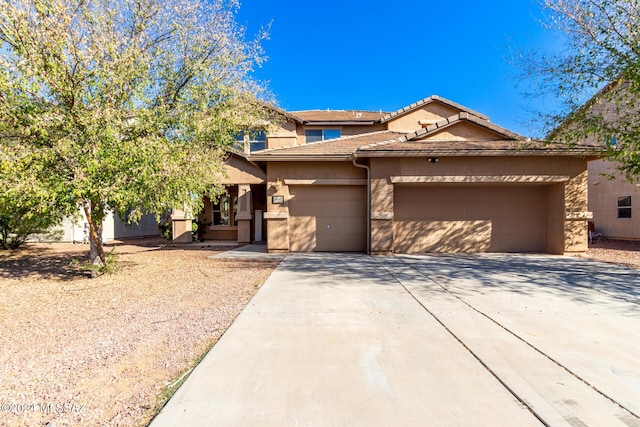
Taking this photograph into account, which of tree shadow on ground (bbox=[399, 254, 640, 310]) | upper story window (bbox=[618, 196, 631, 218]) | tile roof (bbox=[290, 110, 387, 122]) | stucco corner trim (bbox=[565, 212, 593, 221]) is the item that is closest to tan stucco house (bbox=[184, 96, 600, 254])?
stucco corner trim (bbox=[565, 212, 593, 221])

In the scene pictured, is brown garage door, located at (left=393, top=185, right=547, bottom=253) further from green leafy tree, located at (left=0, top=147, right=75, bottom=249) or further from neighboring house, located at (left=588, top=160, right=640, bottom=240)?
green leafy tree, located at (left=0, top=147, right=75, bottom=249)

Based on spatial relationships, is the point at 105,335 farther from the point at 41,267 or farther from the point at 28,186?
the point at 41,267

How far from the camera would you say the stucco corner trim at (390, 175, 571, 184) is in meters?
10.6

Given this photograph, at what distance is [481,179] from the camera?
10.7m

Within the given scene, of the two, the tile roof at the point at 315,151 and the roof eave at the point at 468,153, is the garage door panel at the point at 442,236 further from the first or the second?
the tile roof at the point at 315,151

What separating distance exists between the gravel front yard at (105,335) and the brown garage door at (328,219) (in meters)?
3.72

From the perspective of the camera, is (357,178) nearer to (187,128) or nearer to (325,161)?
(325,161)

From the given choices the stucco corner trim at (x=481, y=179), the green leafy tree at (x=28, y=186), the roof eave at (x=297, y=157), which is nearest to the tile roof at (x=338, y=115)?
the roof eave at (x=297, y=157)

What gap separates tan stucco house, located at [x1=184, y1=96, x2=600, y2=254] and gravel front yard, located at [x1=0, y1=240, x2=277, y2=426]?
13.6 ft

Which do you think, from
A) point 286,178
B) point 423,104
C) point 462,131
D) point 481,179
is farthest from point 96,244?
point 423,104

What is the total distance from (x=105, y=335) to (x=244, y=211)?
449 inches

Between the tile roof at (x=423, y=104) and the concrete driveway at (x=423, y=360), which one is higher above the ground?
the tile roof at (x=423, y=104)

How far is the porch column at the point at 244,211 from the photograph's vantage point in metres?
15.2

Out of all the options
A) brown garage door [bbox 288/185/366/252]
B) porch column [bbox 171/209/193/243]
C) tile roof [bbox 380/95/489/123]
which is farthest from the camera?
tile roof [bbox 380/95/489/123]
